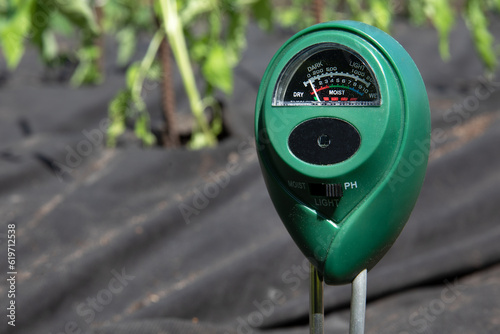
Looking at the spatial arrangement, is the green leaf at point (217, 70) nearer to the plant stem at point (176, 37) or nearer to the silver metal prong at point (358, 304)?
the plant stem at point (176, 37)

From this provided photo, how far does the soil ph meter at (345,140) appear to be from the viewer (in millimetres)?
766

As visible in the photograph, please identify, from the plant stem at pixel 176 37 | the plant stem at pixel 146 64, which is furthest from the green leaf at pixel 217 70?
the plant stem at pixel 146 64

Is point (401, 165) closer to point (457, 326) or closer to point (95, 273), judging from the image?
point (457, 326)

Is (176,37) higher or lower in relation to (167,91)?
higher

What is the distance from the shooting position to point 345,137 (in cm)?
77

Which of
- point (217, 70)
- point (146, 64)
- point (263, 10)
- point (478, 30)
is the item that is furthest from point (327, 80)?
point (478, 30)

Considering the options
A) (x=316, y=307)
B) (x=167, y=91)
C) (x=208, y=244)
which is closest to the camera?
(x=316, y=307)

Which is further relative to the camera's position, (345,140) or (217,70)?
(217,70)

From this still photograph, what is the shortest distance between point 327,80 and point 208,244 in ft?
3.07

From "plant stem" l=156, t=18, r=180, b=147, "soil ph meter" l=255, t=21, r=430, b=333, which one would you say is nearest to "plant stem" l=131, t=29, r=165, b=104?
"plant stem" l=156, t=18, r=180, b=147

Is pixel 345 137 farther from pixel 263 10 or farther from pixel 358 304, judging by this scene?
pixel 263 10

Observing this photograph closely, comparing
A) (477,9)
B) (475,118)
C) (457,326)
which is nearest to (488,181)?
(475,118)

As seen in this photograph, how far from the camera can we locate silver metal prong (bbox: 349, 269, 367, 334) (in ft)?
2.73

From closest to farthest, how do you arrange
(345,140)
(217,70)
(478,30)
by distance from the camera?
(345,140) < (217,70) < (478,30)
